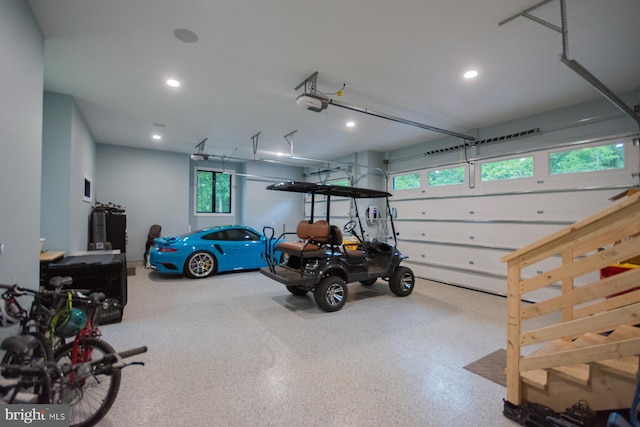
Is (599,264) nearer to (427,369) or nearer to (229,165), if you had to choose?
(427,369)

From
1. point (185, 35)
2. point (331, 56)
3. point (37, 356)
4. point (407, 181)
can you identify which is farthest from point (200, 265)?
point (407, 181)

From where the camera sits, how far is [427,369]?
263cm

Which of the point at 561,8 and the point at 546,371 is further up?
the point at 561,8

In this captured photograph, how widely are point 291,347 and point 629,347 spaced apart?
8.49 ft

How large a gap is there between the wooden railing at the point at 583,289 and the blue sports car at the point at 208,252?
4.54 meters

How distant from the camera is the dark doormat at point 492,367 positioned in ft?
8.19

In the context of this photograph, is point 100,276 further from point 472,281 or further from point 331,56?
point 472,281

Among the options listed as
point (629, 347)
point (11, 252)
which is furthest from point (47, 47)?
point (629, 347)

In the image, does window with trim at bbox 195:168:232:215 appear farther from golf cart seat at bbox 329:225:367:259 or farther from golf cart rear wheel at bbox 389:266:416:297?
golf cart rear wheel at bbox 389:266:416:297

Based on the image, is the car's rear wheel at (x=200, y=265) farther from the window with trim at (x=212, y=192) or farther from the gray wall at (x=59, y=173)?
the window with trim at (x=212, y=192)

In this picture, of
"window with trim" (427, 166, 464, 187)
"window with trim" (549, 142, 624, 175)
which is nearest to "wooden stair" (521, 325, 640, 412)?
"window with trim" (549, 142, 624, 175)

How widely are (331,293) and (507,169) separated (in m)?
4.09

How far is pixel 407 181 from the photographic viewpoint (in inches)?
290

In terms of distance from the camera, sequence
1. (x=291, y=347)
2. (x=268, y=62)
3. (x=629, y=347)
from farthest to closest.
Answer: (x=268, y=62) < (x=291, y=347) < (x=629, y=347)
